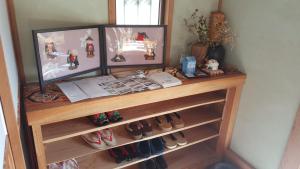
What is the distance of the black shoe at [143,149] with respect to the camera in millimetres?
1917

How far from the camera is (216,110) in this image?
2203 millimetres

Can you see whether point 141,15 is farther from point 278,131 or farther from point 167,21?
point 278,131

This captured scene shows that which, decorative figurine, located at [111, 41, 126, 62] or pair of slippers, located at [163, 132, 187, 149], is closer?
decorative figurine, located at [111, 41, 126, 62]

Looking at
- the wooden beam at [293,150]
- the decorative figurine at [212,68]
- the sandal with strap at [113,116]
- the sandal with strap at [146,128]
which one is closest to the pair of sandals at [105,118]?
the sandal with strap at [113,116]

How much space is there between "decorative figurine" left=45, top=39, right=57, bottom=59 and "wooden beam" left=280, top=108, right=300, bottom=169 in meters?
1.57

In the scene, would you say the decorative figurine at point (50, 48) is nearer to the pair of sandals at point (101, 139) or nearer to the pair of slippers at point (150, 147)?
the pair of sandals at point (101, 139)

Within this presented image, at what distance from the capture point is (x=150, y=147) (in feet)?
6.43

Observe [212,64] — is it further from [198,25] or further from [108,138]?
[108,138]

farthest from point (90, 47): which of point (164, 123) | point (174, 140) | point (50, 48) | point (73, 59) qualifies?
point (174, 140)

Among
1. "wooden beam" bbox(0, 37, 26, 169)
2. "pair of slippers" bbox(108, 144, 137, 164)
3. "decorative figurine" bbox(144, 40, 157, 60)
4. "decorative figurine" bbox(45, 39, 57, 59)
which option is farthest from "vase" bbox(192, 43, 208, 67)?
"wooden beam" bbox(0, 37, 26, 169)

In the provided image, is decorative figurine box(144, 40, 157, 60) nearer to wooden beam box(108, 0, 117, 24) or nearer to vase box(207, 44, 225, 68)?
wooden beam box(108, 0, 117, 24)

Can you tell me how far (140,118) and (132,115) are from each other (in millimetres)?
69

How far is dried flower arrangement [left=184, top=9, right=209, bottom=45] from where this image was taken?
1979 mm

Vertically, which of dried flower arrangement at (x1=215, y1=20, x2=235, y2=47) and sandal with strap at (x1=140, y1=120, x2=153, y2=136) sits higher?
dried flower arrangement at (x1=215, y1=20, x2=235, y2=47)
